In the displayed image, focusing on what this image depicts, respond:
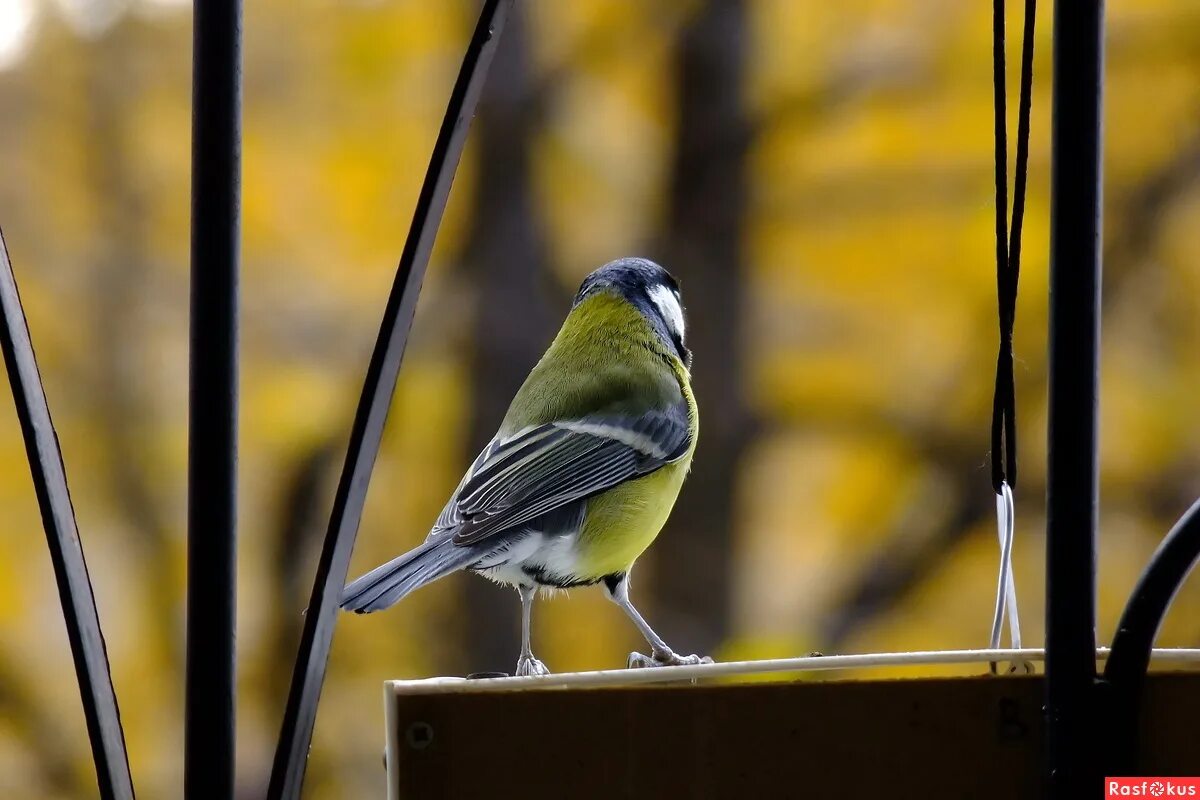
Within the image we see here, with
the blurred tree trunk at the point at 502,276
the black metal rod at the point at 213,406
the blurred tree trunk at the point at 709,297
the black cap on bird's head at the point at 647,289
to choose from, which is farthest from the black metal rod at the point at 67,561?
the blurred tree trunk at the point at 709,297

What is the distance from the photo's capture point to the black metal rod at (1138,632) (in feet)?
1.91

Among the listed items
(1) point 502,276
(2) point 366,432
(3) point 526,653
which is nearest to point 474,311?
(1) point 502,276

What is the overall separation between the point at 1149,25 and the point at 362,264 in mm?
2005

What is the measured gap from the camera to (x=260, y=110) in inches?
126

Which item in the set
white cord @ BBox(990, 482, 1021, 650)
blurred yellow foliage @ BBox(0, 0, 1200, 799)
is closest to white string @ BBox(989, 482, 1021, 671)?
white cord @ BBox(990, 482, 1021, 650)

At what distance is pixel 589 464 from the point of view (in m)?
1.42

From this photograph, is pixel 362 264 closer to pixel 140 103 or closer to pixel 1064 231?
pixel 140 103

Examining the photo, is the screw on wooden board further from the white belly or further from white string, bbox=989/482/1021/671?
the white belly

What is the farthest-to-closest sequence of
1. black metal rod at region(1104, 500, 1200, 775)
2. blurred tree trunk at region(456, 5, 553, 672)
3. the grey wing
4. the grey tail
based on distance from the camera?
blurred tree trunk at region(456, 5, 553, 672)
the grey wing
the grey tail
black metal rod at region(1104, 500, 1200, 775)

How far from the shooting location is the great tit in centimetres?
127

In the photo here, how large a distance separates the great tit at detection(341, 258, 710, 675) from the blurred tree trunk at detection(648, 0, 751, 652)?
1.31 metres

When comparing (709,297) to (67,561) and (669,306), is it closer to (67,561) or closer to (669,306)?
(669,306)

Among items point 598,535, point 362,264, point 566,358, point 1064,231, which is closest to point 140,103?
point 362,264

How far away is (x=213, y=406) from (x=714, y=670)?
263mm
